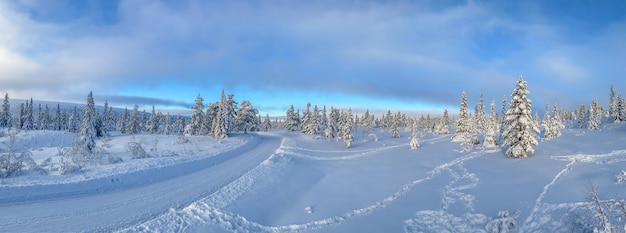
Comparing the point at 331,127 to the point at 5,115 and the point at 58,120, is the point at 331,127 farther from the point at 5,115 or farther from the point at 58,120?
the point at 58,120

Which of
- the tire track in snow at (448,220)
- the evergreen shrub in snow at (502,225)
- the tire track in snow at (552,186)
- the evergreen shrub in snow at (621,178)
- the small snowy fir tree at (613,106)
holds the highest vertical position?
the small snowy fir tree at (613,106)

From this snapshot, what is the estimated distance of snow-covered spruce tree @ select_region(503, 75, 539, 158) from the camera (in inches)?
1192

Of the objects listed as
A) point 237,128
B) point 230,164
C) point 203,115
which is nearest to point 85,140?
point 230,164

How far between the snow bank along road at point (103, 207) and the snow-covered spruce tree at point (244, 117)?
5711 cm

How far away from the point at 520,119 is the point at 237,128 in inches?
2308

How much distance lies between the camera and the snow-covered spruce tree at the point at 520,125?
30.3 meters

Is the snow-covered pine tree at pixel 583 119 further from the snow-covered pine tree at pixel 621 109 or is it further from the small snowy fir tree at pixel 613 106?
the snow-covered pine tree at pixel 621 109

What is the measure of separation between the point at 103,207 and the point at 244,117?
208 ft

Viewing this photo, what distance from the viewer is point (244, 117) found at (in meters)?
75.7

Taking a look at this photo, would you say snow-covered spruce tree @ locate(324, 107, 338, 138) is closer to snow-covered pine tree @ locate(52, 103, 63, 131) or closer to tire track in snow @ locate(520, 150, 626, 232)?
tire track in snow @ locate(520, 150, 626, 232)

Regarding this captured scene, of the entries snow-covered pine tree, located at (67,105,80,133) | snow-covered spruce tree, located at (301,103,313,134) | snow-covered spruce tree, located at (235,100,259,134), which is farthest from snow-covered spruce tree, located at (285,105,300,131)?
snow-covered pine tree, located at (67,105,80,133)

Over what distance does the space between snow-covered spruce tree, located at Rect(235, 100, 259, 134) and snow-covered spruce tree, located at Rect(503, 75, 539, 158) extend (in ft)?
179

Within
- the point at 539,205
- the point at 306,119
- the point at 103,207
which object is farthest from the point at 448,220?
the point at 306,119

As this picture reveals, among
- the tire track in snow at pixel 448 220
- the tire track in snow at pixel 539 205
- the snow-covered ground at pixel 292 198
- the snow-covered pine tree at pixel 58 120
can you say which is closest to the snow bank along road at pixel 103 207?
the snow-covered ground at pixel 292 198
